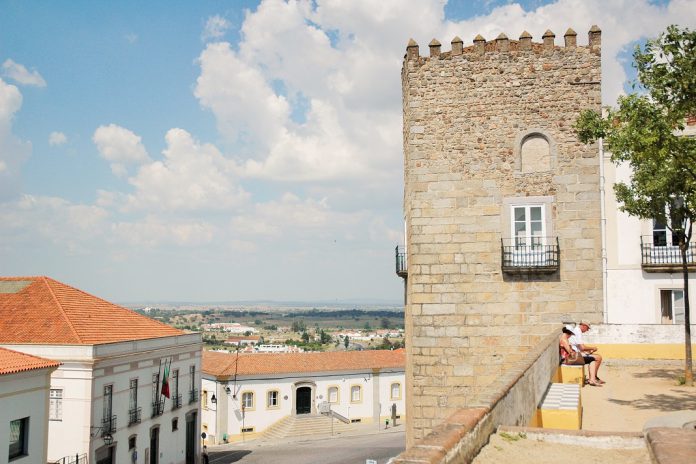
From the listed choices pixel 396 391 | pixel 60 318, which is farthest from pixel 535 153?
pixel 396 391

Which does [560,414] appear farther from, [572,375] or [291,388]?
[291,388]

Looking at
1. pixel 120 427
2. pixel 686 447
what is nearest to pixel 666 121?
pixel 686 447

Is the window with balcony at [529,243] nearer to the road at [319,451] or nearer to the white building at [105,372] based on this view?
the white building at [105,372]

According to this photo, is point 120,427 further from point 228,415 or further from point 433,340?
point 228,415

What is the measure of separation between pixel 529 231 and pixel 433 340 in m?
3.25

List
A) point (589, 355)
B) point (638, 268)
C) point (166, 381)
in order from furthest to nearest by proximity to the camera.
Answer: point (166, 381), point (638, 268), point (589, 355)

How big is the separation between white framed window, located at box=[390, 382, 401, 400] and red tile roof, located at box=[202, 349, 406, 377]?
1.65 metres

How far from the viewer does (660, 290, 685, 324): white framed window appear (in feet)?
49.7

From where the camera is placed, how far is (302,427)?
4572cm

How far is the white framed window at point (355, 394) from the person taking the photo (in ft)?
166

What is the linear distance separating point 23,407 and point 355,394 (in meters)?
35.2

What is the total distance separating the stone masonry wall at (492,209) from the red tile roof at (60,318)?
14560 mm

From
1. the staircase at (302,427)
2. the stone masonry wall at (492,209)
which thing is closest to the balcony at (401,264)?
the stone masonry wall at (492,209)

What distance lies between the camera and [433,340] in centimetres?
1422
